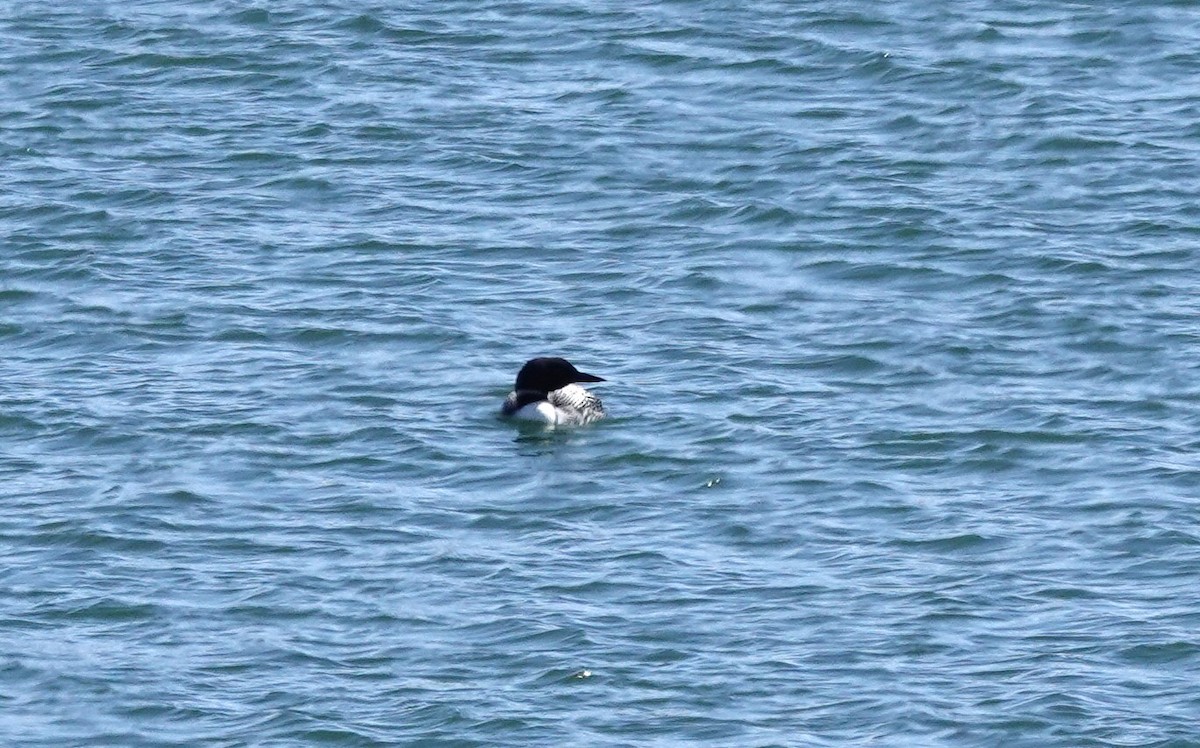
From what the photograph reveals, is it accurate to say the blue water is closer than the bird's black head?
Yes

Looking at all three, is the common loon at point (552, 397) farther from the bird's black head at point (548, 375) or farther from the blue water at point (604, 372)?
the blue water at point (604, 372)

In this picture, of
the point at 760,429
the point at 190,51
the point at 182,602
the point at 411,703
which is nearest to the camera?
the point at 411,703

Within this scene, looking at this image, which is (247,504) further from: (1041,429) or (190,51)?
(190,51)

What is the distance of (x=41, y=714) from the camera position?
1515cm

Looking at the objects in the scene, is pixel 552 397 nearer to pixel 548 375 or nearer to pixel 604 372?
pixel 548 375

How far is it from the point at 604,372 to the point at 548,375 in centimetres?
119

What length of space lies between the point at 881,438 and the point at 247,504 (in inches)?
185

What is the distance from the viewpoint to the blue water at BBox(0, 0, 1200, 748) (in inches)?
608

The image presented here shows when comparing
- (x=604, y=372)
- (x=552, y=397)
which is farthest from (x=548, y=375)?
(x=604, y=372)

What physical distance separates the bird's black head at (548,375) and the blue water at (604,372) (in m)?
0.41

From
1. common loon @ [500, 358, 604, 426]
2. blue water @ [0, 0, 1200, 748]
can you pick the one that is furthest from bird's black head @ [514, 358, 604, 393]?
blue water @ [0, 0, 1200, 748]

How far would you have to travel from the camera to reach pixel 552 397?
65.7 feet

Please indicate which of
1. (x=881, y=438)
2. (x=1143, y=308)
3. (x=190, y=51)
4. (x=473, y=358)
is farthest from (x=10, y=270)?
(x=1143, y=308)

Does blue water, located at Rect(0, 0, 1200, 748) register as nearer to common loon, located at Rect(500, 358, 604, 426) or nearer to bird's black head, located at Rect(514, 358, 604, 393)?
common loon, located at Rect(500, 358, 604, 426)
